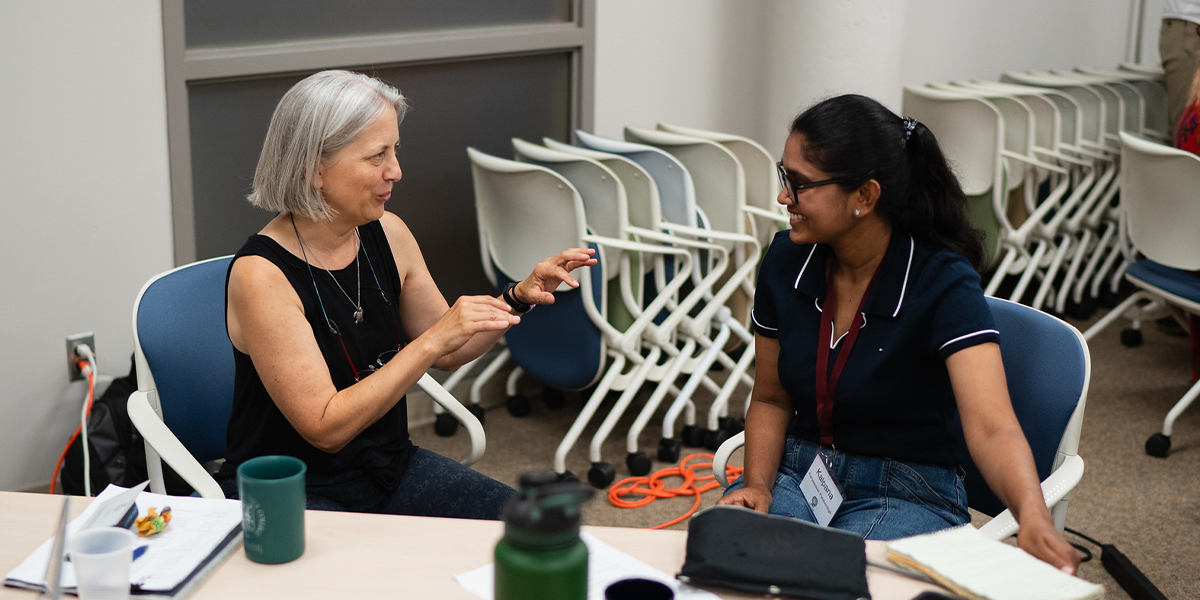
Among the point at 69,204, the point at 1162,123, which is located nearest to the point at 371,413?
the point at 69,204

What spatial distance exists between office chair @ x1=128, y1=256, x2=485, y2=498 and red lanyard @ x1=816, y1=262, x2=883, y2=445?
0.67 m

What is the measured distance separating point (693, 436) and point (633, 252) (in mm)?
655

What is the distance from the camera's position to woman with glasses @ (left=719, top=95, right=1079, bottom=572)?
5.56 feet

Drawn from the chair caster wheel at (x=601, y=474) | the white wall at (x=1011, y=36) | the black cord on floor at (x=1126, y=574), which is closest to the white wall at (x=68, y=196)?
the chair caster wheel at (x=601, y=474)

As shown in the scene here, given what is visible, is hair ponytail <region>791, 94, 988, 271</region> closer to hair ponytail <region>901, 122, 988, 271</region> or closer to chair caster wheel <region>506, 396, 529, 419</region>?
hair ponytail <region>901, 122, 988, 271</region>

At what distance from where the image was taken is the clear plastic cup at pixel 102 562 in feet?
3.73

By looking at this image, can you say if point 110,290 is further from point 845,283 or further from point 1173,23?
point 1173,23

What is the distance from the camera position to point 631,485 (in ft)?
10.0

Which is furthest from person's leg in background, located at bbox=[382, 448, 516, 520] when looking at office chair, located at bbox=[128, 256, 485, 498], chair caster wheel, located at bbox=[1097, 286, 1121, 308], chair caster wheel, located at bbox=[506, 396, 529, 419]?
chair caster wheel, located at bbox=[1097, 286, 1121, 308]

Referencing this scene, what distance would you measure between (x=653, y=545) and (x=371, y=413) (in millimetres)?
541

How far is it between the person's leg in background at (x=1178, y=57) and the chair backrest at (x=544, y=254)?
2.88 meters

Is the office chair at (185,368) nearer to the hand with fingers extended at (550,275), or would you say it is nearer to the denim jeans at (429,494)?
the denim jeans at (429,494)

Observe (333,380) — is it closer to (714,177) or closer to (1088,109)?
(714,177)

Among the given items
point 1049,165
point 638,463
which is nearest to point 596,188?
point 638,463
